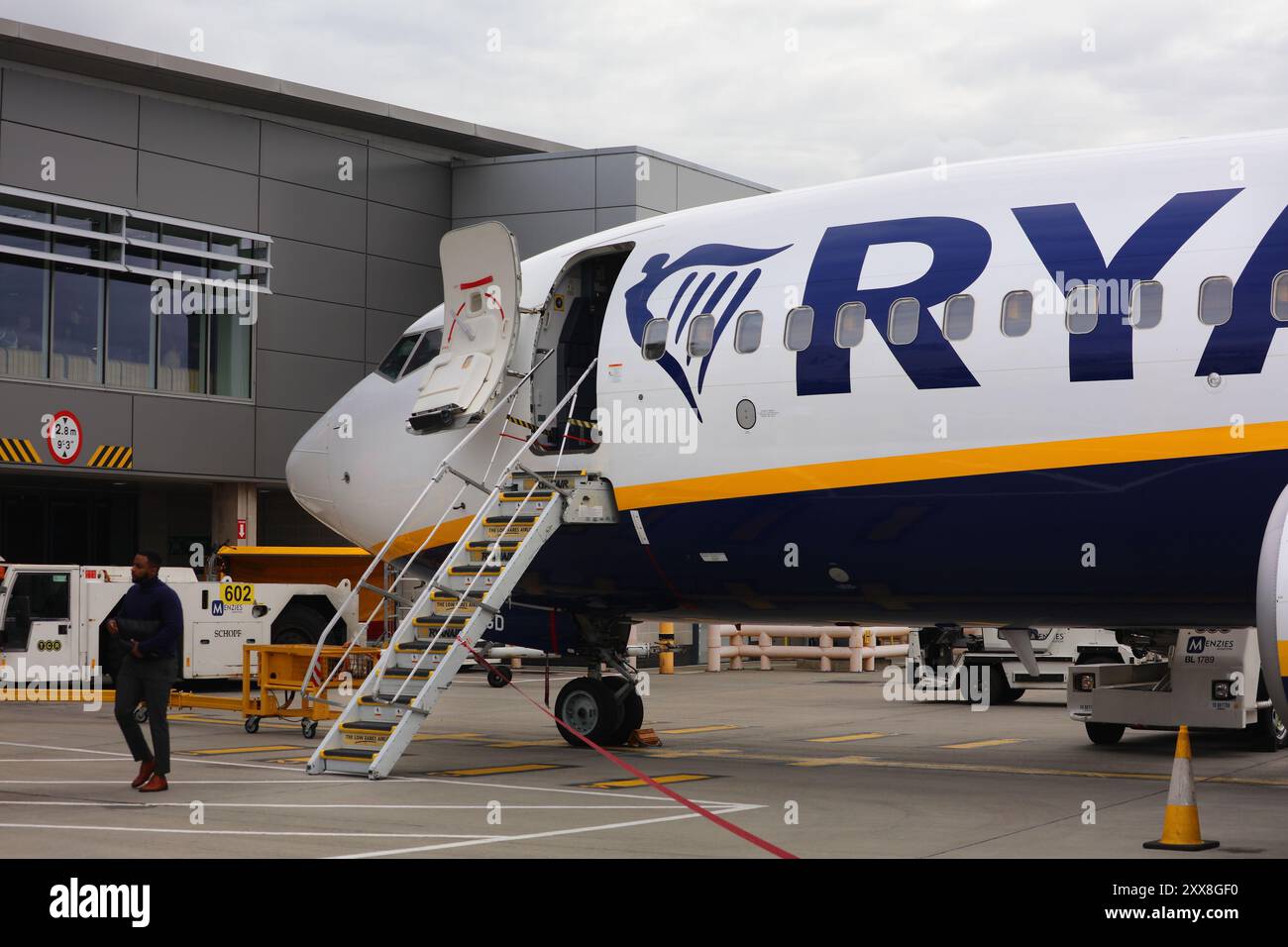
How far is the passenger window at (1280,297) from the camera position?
12.1 m

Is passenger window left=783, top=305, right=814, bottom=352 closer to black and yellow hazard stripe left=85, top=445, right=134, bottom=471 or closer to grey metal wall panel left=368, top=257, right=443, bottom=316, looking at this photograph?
black and yellow hazard stripe left=85, top=445, right=134, bottom=471

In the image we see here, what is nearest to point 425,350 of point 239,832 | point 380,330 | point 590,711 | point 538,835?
point 590,711

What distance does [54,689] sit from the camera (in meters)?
26.7

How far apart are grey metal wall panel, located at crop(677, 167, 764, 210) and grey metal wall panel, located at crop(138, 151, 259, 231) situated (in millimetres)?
10878

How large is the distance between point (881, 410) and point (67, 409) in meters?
24.6

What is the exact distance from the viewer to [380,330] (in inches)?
1544

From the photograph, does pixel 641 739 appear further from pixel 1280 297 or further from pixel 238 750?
pixel 1280 297

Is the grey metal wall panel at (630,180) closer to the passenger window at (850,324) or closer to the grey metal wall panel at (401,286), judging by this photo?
the grey metal wall panel at (401,286)

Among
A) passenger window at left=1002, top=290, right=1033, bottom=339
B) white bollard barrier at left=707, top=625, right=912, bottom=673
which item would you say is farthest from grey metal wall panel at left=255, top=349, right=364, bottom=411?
passenger window at left=1002, top=290, right=1033, bottom=339

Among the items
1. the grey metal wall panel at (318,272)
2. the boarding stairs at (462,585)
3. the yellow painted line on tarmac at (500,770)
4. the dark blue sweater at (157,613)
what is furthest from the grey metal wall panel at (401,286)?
the dark blue sweater at (157,613)

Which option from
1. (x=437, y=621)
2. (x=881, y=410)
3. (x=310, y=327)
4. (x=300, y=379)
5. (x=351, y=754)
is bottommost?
(x=351, y=754)

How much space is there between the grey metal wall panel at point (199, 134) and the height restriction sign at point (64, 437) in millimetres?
6523
